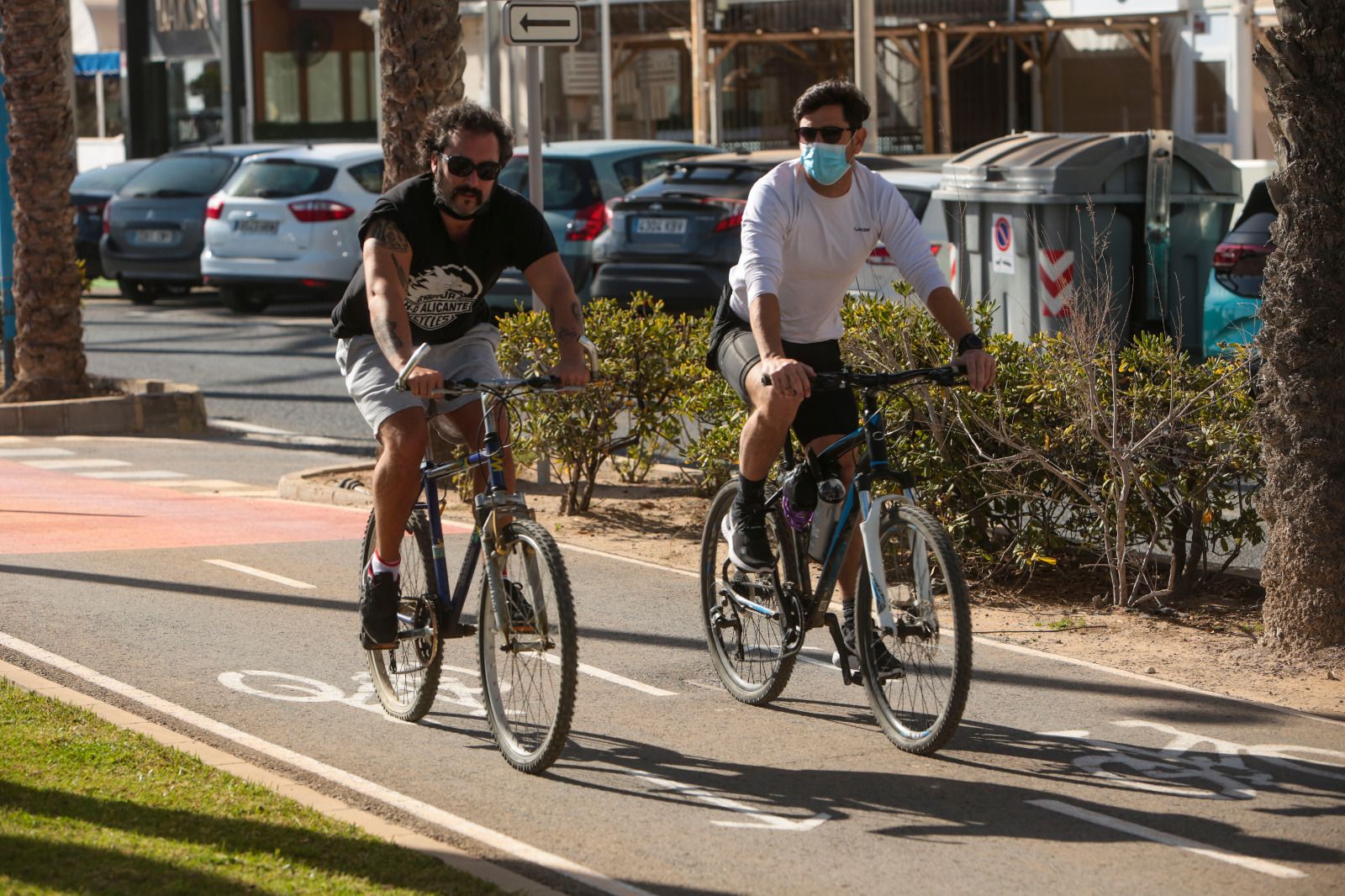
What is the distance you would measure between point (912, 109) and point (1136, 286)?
23.7 metres

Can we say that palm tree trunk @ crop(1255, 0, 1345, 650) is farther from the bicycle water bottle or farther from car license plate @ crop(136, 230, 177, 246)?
car license plate @ crop(136, 230, 177, 246)

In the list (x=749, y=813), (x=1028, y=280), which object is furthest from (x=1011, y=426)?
(x=1028, y=280)

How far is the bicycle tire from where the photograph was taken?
6.16 metres

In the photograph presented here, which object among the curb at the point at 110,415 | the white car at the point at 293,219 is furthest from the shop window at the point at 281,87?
the curb at the point at 110,415

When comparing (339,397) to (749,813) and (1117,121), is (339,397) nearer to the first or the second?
(749,813)

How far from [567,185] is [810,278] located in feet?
42.0

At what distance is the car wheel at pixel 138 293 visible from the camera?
76.5 feet

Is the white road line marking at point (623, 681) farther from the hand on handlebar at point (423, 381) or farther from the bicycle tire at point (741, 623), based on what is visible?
the hand on handlebar at point (423, 381)

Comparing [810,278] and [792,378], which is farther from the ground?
[810,278]

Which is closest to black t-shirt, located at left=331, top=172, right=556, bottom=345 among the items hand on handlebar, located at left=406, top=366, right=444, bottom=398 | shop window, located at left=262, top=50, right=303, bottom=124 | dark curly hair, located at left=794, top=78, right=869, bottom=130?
hand on handlebar, located at left=406, top=366, right=444, bottom=398

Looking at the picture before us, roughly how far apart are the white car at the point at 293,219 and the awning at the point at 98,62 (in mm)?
22310

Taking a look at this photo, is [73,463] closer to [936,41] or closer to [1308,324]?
[1308,324]

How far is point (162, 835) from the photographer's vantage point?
15.6ft

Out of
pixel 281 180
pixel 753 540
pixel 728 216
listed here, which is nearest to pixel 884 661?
pixel 753 540
